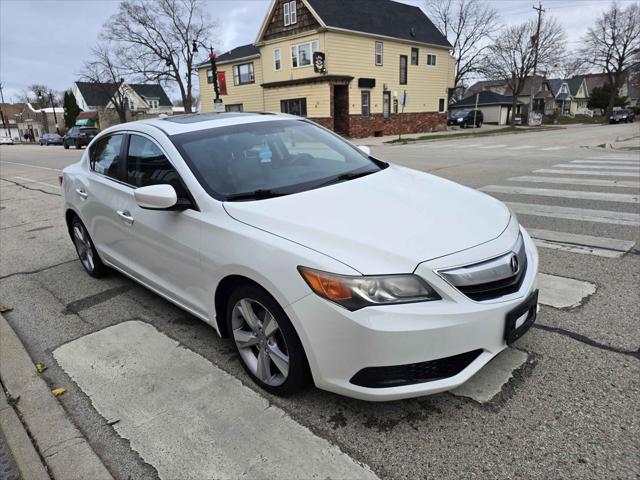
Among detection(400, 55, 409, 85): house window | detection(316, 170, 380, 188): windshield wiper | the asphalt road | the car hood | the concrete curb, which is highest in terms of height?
detection(400, 55, 409, 85): house window

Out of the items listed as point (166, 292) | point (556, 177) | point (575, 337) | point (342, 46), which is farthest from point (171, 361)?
point (342, 46)

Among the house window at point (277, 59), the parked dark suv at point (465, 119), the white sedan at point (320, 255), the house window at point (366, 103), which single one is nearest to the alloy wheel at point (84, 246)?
the white sedan at point (320, 255)

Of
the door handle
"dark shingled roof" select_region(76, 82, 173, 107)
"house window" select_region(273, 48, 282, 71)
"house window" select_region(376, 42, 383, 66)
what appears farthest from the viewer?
"dark shingled roof" select_region(76, 82, 173, 107)

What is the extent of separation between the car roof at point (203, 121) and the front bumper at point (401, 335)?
192 centimetres

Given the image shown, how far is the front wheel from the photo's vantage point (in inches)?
191

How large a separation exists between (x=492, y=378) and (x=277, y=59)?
32808 mm

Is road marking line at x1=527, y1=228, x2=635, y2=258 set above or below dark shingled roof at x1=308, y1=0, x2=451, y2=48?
below

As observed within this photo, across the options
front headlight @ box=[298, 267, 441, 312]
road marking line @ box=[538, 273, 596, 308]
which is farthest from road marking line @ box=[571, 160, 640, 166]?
front headlight @ box=[298, 267, 441, 312]

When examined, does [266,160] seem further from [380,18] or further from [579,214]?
[380,18]

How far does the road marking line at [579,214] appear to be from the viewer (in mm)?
6180

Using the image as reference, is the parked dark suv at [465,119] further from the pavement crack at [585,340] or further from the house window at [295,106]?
the pavement crack at [585,340]

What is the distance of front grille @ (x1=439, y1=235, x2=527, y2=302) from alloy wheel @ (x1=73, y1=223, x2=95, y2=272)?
4.01m

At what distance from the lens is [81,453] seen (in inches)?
96.8

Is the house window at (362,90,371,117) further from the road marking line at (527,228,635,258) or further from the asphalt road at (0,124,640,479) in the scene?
the asphalt road at (0,124,640,479)
